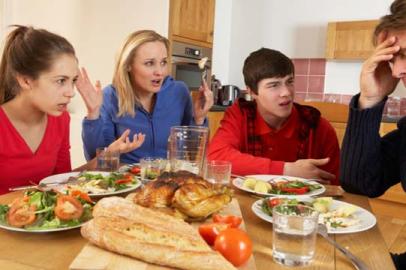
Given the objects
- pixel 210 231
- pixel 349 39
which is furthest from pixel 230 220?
pixel 349 39

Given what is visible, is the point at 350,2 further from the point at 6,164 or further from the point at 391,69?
the point at 6,164

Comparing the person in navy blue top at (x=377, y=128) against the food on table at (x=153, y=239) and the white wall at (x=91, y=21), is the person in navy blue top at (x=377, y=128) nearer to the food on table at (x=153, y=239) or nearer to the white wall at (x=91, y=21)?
the food on table at (x=153, y=239)

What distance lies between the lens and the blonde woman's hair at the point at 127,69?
1944 mm

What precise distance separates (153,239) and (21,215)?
331mm

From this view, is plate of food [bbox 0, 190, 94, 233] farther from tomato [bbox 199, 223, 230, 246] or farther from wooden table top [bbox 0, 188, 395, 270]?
tomato [bbox 199, 223, 230, 246]

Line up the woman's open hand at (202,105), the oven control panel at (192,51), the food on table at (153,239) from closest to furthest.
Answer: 1. the food on table at (153,239)
2. the woman's open hand at (202,105)
3. the oven control panel at (192,51)

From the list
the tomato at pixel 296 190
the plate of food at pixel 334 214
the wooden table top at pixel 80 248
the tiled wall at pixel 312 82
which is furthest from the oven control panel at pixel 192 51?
Answer: the wooden table top at pixel 80 248

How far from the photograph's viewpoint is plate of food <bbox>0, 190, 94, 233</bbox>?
2.68 ft

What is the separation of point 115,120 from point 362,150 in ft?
A: 3.75

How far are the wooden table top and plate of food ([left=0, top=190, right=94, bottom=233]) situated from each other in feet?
0.07

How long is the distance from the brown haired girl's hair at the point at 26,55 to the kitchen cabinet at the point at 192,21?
A: 5.92 feet

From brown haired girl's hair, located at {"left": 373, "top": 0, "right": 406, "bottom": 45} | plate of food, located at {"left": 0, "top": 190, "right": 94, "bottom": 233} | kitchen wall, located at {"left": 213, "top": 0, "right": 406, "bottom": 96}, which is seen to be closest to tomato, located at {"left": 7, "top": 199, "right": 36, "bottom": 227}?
plate of food, located at {"left": 0, "top": 190, "right": 94, "bottom": 233}

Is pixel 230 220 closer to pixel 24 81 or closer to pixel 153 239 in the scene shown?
pixel 153 239

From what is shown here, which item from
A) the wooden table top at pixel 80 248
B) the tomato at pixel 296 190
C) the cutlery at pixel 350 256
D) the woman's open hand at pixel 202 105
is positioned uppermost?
the woman's open hand at pixel 202 105
